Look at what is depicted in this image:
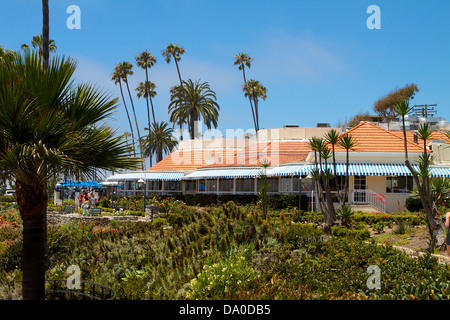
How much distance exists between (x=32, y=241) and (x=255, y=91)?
60139mm

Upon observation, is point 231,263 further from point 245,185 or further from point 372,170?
point 245,185

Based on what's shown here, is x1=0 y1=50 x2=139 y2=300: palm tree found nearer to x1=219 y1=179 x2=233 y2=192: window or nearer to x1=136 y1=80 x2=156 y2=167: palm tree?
x1=219 y1=179 x2=233 y2=192: window

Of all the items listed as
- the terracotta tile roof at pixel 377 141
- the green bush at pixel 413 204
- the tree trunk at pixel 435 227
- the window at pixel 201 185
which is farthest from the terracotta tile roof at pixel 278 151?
the tree trunk at pixel 435 227

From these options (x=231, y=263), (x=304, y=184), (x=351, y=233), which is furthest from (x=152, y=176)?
(x=231, y=263)

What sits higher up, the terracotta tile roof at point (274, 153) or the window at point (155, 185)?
the terracotta tile roof at point (274, 153)

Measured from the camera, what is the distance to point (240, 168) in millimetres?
34469

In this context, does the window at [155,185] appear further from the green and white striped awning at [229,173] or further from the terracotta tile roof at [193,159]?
the green and white striped awning at [229,173]

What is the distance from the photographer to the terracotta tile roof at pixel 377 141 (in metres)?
30.2

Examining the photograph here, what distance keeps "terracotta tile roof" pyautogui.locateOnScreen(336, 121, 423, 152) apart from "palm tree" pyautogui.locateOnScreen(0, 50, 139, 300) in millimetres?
23610

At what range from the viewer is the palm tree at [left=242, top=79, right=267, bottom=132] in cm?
6631

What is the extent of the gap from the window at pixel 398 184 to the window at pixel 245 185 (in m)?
9.63
